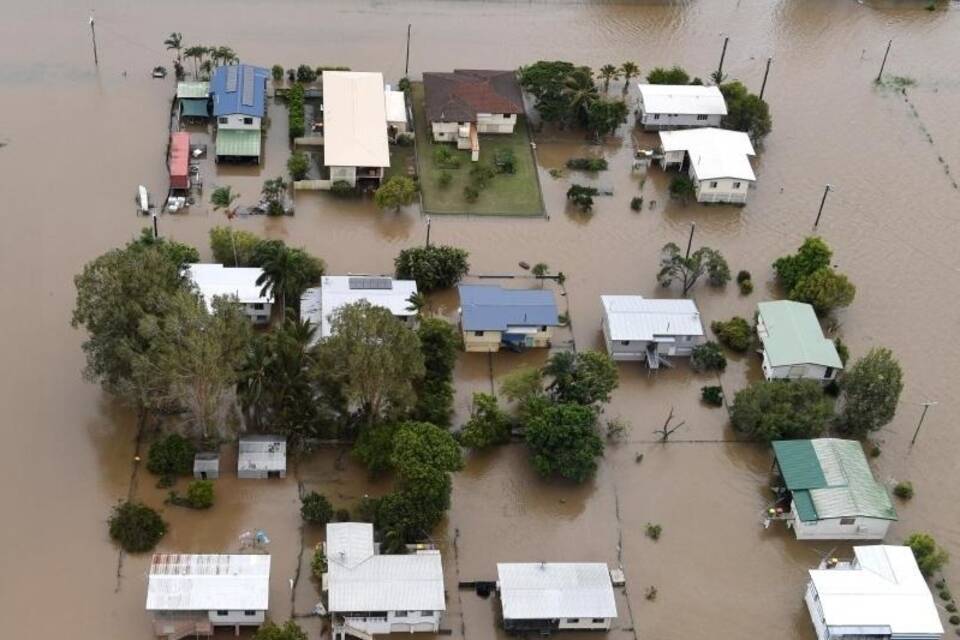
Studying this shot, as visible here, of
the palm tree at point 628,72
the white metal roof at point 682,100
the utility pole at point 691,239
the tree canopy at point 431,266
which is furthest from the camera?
the palm tree at point 628,72

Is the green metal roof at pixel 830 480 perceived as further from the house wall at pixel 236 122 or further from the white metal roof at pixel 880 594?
the house wall at pixel 236 122

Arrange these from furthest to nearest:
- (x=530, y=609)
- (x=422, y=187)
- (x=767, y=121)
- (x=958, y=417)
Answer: (x=767, y=121)
(x=422, y=187)
(x=958, y=417)
(x=530, y=609)

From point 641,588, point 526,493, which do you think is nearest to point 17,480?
point 526,493

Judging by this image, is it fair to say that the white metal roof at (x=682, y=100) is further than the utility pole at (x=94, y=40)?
No

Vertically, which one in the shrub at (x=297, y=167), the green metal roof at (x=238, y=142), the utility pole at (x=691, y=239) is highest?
the green metal roof at (x=238, y=142)

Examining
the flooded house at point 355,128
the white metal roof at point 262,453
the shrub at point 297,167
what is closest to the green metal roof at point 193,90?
the flooded house at point 355,128

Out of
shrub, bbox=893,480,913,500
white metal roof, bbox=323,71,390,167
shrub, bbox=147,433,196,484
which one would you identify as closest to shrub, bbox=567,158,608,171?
white metal roof, bbox=323,71,390,167

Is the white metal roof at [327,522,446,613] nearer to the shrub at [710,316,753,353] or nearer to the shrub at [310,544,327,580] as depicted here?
the shrub at [310,544,327,580]

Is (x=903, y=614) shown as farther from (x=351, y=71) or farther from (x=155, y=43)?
(x=155, y=43)

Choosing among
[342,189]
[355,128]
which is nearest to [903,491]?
[342,189]
